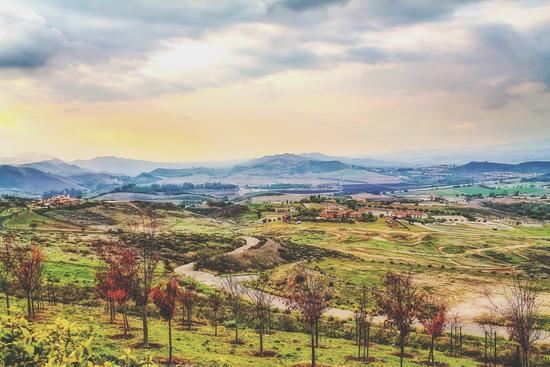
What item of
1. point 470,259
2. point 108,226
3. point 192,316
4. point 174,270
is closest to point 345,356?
point 192,316

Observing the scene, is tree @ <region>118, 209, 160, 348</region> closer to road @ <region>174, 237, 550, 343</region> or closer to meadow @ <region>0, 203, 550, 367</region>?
meadow @ <region>0, 203, 550, 367</region>

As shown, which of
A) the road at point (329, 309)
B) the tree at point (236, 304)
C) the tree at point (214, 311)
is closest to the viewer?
the tree at point (236, 304)

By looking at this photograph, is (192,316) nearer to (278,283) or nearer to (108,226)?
(278,283)

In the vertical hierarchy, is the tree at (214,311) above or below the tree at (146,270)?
below

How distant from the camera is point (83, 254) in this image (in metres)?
97.2

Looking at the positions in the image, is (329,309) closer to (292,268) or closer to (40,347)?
(292,268)

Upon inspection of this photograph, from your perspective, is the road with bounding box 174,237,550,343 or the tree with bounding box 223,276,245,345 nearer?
the tree with bounding box 223,276,245,345

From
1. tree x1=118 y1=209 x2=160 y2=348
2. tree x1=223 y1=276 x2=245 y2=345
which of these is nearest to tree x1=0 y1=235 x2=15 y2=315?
tree x1=118 y1=209 x2=160 y2=348

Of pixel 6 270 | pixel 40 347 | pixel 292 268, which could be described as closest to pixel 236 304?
pixel 6 270

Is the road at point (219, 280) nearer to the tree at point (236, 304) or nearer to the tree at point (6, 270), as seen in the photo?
the tree at point (236, 304)

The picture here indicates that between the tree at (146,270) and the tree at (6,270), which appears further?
the tree at (6,270)

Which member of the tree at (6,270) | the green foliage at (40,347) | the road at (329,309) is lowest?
the road at (329,309)

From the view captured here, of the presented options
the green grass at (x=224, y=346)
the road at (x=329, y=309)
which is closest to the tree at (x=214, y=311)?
the green grass at (x=224, y=346)

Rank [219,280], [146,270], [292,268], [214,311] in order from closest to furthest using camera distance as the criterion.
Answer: [146,270], [214,311], [219,280], [292,268]
